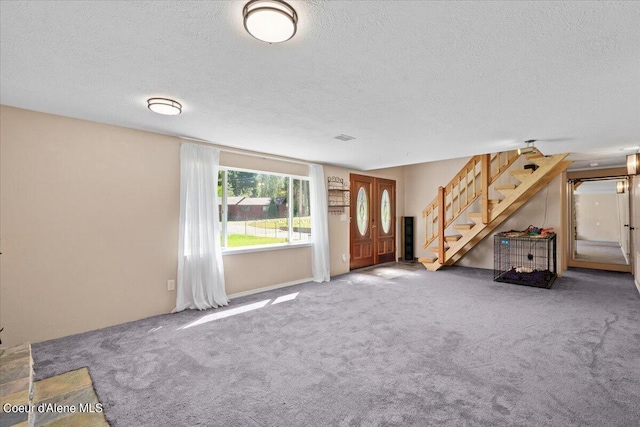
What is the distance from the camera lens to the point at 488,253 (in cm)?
669

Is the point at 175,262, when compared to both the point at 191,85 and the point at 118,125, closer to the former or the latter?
the point at 118,125

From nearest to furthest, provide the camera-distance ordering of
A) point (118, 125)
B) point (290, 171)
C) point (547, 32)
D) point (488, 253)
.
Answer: point (547, 32), point (118, 125), point (290, 171), point (488, 253)

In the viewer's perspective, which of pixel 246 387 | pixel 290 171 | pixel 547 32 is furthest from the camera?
pixel 290 171

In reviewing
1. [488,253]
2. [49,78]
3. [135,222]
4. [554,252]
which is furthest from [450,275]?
[49,78]

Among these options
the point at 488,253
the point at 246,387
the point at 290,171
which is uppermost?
the point at 290,171

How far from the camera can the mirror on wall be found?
6.72m

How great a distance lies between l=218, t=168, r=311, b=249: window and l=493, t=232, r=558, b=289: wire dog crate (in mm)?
3896

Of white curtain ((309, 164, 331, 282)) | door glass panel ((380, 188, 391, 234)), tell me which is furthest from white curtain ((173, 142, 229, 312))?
door glass panel ((380, 188, 391, 234))

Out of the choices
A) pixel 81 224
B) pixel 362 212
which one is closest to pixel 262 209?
pixel 81 224

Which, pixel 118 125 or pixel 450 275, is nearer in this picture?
pixel 118 125

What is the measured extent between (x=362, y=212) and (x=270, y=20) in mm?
5657

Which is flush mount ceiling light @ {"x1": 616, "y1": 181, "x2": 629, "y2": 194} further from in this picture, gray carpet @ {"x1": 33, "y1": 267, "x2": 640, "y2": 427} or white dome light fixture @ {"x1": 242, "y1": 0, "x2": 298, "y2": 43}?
white dome light fixture @ {"x1": 242, "y1": 0, "x2": 298, "y2": 43}

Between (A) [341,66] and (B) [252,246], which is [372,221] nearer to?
(B) [252,246]

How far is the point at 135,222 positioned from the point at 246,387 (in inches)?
97.3
